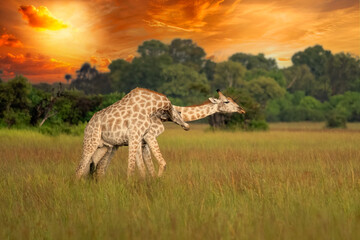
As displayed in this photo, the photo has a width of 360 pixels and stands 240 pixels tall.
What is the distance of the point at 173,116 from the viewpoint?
8.99m

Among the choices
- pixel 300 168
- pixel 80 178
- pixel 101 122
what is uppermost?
pixel 101 122

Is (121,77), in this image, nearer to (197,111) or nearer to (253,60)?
(253,60)

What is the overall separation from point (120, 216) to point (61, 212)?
1.11 m

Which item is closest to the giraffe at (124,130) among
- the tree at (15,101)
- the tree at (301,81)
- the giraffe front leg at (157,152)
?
the giraffe front leg at (157,152)

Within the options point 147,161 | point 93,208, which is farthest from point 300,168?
point 93,208

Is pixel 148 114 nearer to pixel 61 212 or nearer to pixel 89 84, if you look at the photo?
pixel 61 212

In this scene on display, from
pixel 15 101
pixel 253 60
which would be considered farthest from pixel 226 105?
pixel 253 60

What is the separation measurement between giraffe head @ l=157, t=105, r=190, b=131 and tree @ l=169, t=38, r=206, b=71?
81.5 meters

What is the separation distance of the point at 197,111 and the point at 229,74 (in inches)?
2587

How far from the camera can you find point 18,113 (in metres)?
26.1

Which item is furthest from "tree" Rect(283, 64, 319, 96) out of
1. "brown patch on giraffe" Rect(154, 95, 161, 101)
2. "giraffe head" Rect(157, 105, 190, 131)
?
"brown patch on giraffe" Rect(154, 95, 161, 101)

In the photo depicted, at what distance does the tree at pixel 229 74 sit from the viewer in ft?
243

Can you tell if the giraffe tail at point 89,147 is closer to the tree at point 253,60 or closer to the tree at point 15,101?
the tree at point 15,101

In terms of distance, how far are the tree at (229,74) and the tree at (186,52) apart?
15.0 m
